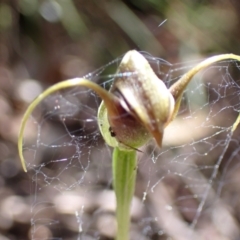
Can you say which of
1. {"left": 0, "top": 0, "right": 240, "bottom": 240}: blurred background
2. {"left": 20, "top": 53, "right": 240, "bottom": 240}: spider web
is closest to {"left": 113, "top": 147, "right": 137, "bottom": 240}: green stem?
{"left": 20, "top": 53, "right": 240, "bottom": 240}: spider web

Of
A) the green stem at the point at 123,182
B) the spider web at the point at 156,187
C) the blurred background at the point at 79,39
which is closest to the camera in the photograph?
the green stem at the point at 123,182

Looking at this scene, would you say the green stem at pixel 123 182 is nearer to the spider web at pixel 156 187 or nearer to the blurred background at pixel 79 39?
the spider web at pixel 156 187

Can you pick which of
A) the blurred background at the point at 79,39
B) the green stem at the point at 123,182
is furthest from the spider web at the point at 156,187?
the green stem at the point at 123,182

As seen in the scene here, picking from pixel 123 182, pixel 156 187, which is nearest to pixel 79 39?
pixel 156 187

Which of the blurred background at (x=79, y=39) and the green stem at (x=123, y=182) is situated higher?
the blurred background at (x=79, y=39)

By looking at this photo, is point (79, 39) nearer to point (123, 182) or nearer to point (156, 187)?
point (156, 187)

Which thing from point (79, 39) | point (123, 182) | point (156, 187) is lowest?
point (123, 182)
